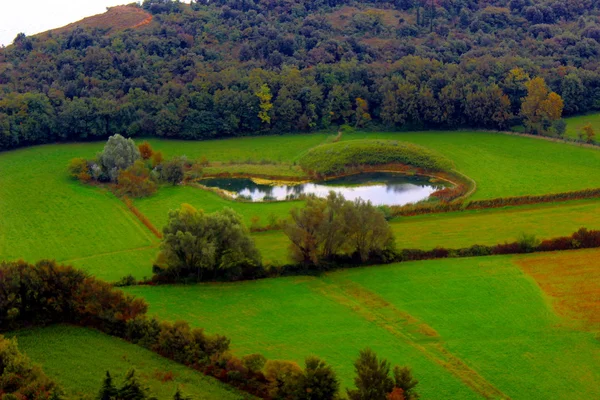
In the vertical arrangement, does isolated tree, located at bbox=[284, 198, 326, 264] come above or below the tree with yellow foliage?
below

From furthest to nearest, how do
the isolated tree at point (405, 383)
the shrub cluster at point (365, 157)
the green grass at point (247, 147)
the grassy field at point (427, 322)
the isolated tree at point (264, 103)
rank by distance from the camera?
the isolated tree at point (264, 103)
the green grass at point (247, 147)
the shrub cluster at point (365, 157)
the grassy field at point (427, 322)
the isolated tree at point (405, 383)

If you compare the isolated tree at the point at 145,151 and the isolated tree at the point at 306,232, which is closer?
the isolated tree at the point at 306,232

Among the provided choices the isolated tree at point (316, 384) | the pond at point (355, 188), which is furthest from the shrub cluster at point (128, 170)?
the isolated tree at point (316, 384)

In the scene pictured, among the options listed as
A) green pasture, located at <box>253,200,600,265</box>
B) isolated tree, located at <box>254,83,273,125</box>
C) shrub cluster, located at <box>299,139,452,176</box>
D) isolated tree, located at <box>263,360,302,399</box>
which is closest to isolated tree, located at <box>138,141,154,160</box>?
shrub cluster, located at <box>299,139,452,176</box>

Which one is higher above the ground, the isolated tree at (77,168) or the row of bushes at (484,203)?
the isolated tree at (77,168)

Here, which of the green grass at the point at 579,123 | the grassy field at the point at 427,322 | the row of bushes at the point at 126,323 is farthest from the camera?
the green grass at the point at 579,123

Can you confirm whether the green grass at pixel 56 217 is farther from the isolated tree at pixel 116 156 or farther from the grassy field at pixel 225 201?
the isolated tree at pixel 116 156

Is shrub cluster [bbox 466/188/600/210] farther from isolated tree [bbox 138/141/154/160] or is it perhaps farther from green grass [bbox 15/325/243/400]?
isolated tree [bbox 138/141/154/160]

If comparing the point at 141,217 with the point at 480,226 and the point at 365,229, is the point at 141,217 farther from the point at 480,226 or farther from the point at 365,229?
the point at 480,226
